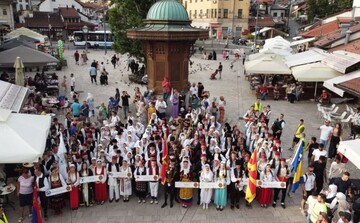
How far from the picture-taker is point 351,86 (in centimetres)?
1568

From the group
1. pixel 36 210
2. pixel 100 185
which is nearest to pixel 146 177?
pixel 100 185

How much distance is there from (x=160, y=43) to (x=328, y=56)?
11.9 m

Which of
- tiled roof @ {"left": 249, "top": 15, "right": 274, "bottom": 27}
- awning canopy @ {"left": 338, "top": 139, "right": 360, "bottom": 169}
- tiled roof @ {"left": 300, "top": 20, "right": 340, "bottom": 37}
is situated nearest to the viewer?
awning canopy @ {"left": 338, "top": 139, "right": 360, "bottom": 169}

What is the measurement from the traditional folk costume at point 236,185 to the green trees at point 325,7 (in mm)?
43820

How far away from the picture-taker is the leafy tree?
25.2 metres

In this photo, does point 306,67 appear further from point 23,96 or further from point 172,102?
point 23,96

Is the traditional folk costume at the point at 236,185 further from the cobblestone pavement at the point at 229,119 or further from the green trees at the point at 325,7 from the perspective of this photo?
the green trees at the point at 325,7

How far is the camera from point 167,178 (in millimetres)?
9688

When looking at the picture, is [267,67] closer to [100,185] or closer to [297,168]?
[297,168]

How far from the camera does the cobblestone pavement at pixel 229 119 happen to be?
Answer: 9.37m

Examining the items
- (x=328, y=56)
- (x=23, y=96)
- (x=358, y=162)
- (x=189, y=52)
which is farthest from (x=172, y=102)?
(x=328, y=56)

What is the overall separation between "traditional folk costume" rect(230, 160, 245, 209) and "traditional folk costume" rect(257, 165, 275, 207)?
58 centimetres

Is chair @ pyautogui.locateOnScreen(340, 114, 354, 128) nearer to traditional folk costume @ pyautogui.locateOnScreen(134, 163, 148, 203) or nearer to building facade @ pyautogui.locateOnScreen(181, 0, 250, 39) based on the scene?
traditional folk costume @ pyautogui.locateOnScreen(134, 163, 148, 203)

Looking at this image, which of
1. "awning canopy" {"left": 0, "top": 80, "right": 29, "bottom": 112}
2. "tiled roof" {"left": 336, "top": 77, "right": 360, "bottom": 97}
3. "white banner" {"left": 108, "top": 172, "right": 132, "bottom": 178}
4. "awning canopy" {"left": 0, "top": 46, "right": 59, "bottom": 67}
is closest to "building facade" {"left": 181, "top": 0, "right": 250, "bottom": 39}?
"awning canopy" {"left": 0, "top": 46, "right": 59, "bottom": 67}
